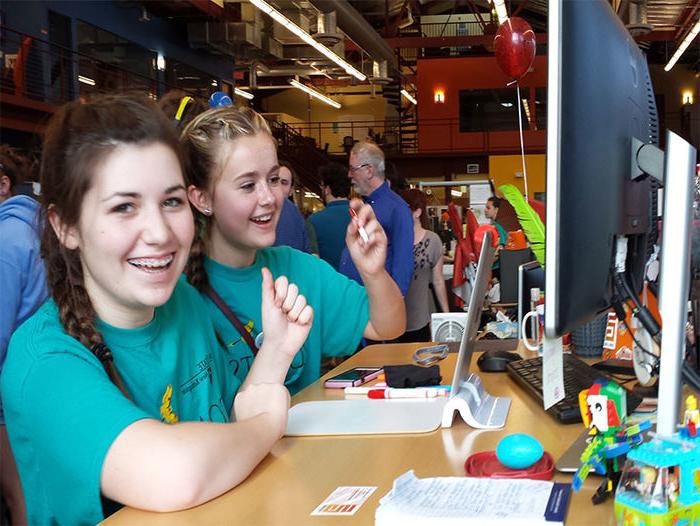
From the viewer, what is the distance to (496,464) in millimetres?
1166

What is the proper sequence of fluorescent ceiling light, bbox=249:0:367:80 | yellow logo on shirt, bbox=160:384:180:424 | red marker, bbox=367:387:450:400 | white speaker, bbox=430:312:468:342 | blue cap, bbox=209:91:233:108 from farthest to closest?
1. fluorescent ceiling light, bbox=249:0:367:80
2. white speaker, bbox=430:312:468:342
3. blue cap, bbox=209:91:233:108
4. red marker, bbox=367:387:450:400
5. yellow logo on shirt, bbox=160:384:180:424

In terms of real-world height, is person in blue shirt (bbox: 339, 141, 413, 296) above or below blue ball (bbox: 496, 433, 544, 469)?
above

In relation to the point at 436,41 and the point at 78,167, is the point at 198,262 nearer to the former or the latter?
the point at 78,167

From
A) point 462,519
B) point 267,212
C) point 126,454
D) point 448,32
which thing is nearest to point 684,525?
point 462,519

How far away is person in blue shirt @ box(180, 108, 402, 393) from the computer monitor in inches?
34.5

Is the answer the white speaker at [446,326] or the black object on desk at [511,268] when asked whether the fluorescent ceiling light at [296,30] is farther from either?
the white speaker at [446,326]

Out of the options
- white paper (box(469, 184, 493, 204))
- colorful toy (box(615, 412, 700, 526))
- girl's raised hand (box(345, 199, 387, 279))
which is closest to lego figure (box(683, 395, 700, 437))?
colorful toy (box(615, 412, 700, 526))

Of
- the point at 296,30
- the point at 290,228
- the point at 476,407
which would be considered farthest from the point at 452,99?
the point at 476,407

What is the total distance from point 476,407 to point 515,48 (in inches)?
222

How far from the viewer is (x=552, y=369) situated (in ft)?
3.32

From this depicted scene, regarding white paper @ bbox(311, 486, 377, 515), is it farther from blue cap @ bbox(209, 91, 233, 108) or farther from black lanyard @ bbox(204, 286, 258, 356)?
blue cap @ bbox(209, 91, 233, 108)

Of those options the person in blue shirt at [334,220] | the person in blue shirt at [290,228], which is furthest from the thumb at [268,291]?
the person in blue shirt at [334,220]

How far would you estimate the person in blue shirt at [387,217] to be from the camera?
4.05m

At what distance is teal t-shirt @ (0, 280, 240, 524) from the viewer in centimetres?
108
